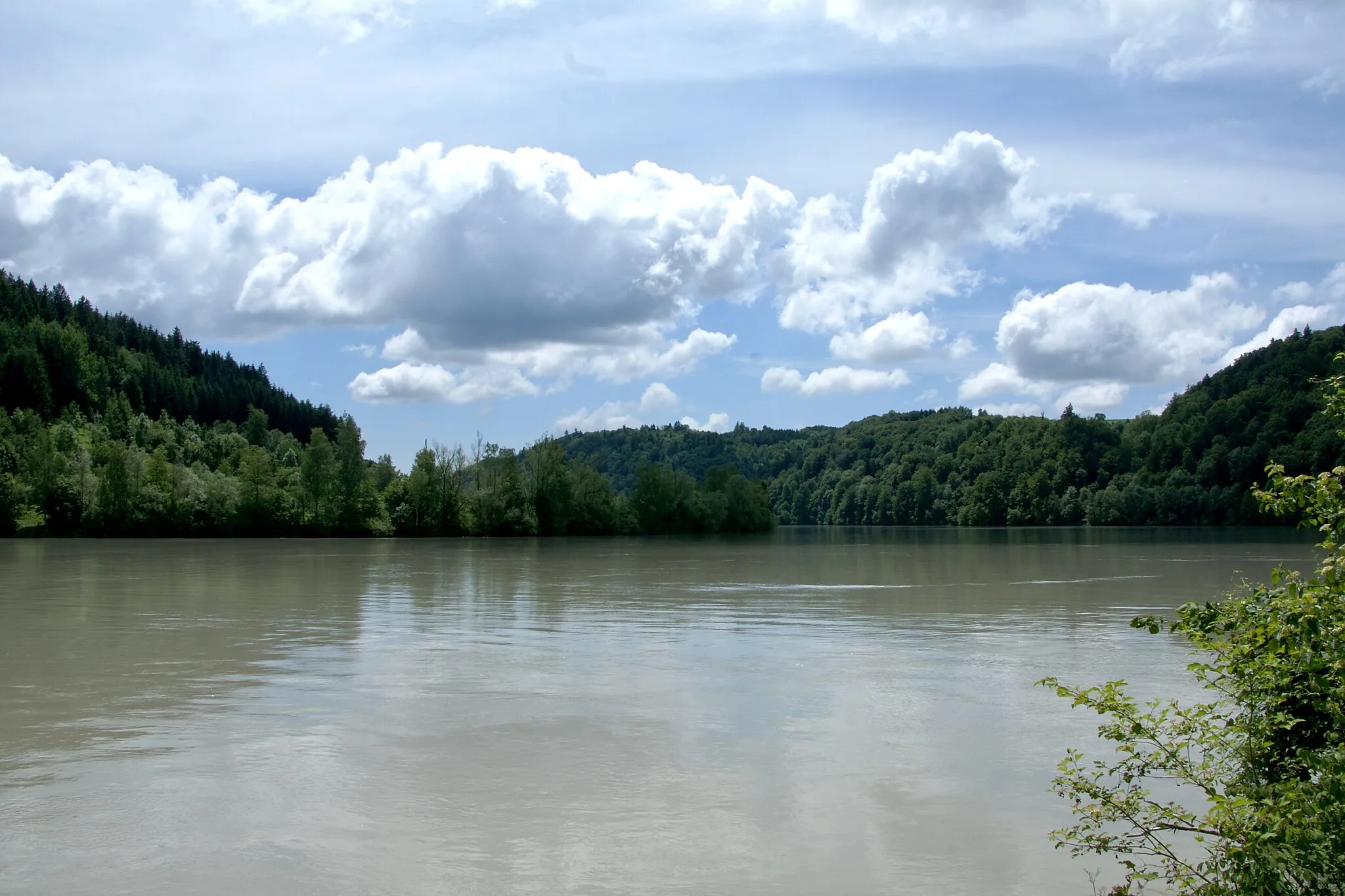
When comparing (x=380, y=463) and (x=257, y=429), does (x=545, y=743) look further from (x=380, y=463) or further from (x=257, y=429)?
(x=257, y=429)

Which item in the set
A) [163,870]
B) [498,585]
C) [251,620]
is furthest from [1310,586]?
[498,585]

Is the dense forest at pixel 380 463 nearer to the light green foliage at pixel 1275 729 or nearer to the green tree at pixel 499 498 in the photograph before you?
the green tree at pixel 499 498

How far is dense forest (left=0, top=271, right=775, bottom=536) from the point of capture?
335 feet

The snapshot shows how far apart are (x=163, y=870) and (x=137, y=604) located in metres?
24.7

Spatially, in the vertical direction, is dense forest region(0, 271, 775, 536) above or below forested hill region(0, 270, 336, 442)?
below

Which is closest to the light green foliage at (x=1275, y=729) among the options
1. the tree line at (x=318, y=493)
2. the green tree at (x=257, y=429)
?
the tree line at (x=318, y=493)

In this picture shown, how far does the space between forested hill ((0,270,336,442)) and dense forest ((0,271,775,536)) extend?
11.3 inches

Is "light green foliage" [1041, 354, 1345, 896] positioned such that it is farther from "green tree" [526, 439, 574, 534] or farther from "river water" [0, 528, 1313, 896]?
"green tree" [526, 439, 574, 534]

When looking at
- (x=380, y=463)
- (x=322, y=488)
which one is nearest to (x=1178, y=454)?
(x=380, y=463)

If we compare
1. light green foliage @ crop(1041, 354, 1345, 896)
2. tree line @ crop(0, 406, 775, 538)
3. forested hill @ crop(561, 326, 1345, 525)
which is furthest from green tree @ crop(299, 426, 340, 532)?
light green foliage @ crop(1041, 354, 1345, 896)

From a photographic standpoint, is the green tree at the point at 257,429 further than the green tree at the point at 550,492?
Yes

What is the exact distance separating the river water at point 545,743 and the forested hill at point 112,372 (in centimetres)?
12899

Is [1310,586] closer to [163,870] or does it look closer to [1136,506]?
[163,870]

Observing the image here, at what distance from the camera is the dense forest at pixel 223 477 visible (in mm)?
102250
